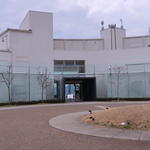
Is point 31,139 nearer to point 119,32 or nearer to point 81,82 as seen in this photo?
point 81,82

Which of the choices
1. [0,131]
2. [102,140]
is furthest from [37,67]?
[102,140]

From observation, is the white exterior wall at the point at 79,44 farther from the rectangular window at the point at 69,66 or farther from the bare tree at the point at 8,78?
the bare tree at the point at 8,78

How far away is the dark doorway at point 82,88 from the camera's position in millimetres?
47438

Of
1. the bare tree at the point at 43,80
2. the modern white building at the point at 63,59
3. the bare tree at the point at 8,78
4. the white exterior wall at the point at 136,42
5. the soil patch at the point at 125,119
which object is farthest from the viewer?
the white exterior wall at the point at 136,42

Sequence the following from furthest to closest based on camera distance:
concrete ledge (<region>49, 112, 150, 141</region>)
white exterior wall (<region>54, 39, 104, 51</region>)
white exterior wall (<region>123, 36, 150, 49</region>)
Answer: white exterior wall (<region>54, 39, 104, 51</region>) → white exterior wall (<region>123, 36, 150, 49</region>) → concrete ledge (<region>49, 112, 150, 141</region>)

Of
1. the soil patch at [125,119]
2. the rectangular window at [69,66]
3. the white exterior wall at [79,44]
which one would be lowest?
the soil patch at [125,119]

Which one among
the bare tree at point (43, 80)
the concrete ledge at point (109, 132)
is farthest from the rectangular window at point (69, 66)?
the concrete ledge at point (109, 132)

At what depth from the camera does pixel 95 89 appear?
46750 millimetres

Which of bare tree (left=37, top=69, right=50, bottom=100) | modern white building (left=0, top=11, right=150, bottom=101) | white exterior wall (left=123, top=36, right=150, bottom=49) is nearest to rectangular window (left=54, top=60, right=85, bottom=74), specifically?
modern white building (left=0, top=11, right=150, bottom=101)

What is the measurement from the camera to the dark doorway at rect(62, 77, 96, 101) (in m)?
47.4

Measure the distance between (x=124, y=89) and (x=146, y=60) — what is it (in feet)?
19.2

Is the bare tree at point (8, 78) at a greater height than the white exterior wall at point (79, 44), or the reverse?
the white exterior wall at point (79, 44)

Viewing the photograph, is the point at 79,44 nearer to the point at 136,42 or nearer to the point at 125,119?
the point at 136,42

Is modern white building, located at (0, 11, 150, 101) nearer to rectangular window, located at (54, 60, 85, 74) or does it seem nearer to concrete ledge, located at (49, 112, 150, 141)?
rectangular window, located at (54, 60, 85, 74)
